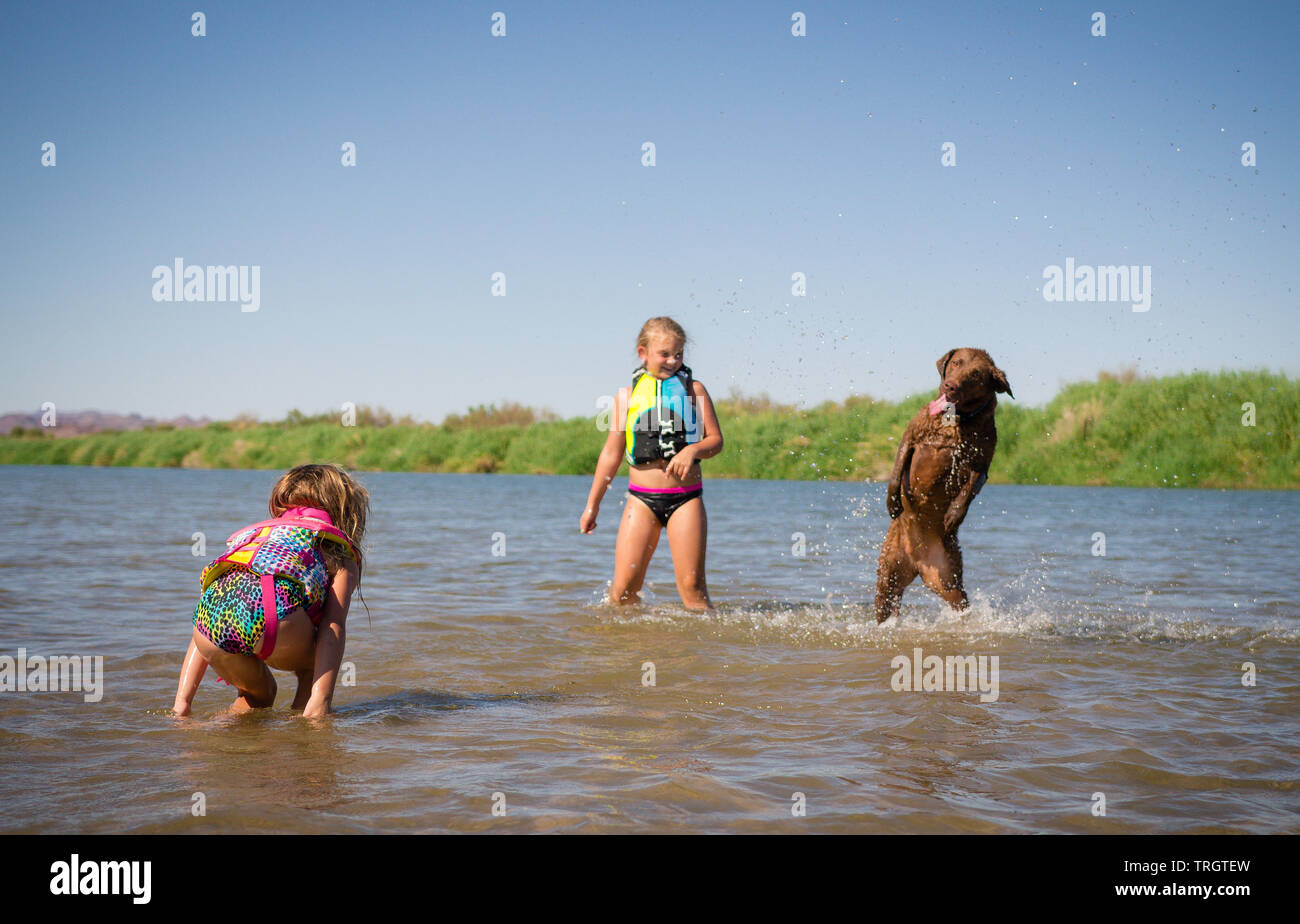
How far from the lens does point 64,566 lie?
9602mm

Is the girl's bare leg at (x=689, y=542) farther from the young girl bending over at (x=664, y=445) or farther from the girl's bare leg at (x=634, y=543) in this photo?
the girl's bare leg at (x=634, y=543)

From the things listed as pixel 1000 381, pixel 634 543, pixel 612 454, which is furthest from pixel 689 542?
pixel 1000 381

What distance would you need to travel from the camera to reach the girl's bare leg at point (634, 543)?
278 inches

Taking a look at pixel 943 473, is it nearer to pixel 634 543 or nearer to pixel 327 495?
pixel 634 543

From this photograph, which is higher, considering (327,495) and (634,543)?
(327,495)

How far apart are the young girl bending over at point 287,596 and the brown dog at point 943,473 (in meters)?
3.64

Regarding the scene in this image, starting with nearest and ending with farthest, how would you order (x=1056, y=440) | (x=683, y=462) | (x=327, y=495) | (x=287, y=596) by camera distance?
(x=287, y=596)
(x=327, y=495)
(x=683, y=462)
(x=1056, y=440)

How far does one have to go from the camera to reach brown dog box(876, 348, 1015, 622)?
6.24m

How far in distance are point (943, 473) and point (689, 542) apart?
1.80 m

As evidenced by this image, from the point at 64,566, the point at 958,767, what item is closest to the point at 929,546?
the point at 958,767

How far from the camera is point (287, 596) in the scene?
404cm

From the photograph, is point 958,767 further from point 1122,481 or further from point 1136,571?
point 1122,481

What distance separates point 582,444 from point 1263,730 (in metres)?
43.9

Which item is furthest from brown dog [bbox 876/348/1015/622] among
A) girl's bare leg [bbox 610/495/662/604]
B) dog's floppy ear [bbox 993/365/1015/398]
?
girl's bare leg [bbox 610/495/662/604]
